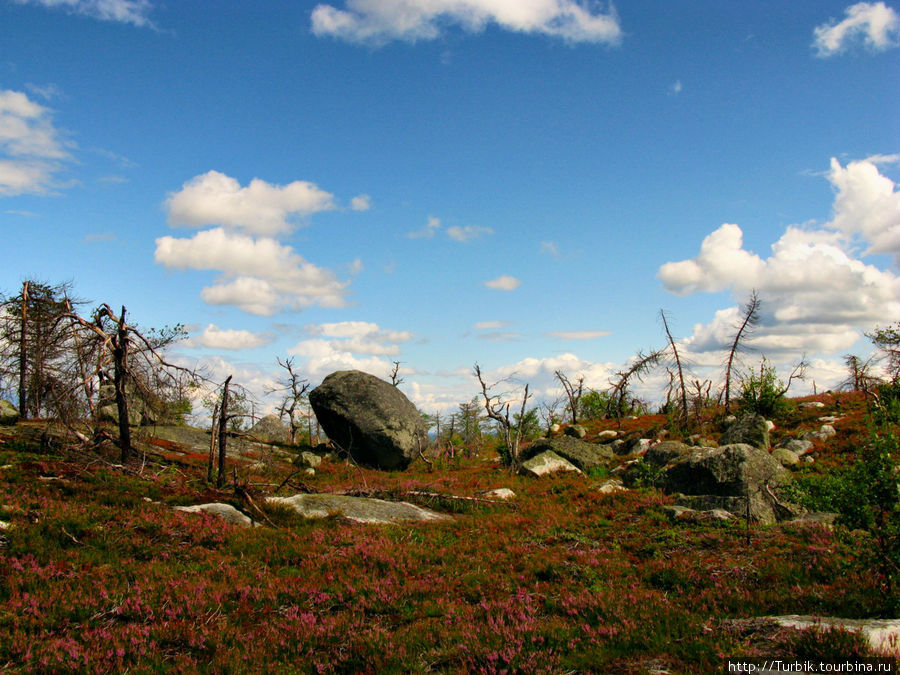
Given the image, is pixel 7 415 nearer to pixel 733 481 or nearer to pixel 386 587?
pixel 386 587

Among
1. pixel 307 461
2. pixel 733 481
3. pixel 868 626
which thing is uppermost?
pixel 868 626

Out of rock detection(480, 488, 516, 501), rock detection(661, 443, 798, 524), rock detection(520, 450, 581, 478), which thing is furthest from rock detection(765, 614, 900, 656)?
rock detection(520, 450, 581, 478)

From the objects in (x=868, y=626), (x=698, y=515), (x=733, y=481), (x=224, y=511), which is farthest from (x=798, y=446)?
(x=224, y=511)

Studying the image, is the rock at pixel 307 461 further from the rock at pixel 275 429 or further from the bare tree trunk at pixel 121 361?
the bare tree trunk at pixel 121 361

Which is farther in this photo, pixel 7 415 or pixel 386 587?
pixel 7 415

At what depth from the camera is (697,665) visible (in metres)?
6.32

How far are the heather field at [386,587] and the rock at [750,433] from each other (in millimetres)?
10824

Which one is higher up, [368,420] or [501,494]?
[368,420]

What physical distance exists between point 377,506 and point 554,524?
6.16 m

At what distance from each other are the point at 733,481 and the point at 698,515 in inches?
143

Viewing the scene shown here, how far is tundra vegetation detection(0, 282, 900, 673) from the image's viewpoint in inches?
284

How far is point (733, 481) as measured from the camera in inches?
707

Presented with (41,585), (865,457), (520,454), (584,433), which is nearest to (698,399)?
(584,433)

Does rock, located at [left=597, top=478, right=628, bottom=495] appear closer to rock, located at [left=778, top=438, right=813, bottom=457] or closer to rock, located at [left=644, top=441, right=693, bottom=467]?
rock, located at [left=644, top=441, right=693, bottom=467]
